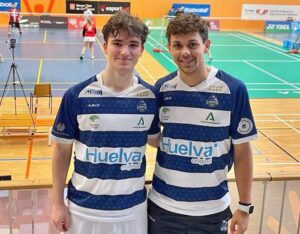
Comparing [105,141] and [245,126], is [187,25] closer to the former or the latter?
A: [245,126]

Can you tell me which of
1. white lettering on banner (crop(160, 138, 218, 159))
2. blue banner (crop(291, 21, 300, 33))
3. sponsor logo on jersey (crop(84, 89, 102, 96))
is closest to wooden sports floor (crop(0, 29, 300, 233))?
white lettering on banner (crop(160, 138, 218, 159))

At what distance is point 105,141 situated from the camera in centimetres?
255

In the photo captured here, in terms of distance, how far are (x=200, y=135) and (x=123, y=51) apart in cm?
66

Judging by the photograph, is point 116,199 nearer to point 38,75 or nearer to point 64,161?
point 64,161

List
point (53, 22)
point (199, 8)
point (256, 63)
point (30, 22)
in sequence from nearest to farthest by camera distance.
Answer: point (256, 63) < point (30, 22) < point (53, 22) < point (199, 8)

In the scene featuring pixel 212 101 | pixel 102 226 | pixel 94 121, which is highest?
pixel 212 101

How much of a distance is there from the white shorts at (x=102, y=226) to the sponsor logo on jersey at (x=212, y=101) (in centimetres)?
78

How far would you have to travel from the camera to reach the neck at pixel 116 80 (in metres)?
2.57

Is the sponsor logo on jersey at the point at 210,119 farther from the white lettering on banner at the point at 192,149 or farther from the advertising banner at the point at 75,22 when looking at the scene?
the advertising banner at the point at 75,22

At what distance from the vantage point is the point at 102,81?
8.57 ft

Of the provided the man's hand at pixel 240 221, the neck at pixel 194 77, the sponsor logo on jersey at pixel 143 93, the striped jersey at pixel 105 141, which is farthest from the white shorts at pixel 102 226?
the neck at pixel 194 77

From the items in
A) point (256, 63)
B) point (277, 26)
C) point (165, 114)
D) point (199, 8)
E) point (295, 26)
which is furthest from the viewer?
point (277, 26)

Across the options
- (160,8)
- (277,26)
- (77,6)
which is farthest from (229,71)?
(277,26)

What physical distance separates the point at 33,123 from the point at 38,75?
219 inches
